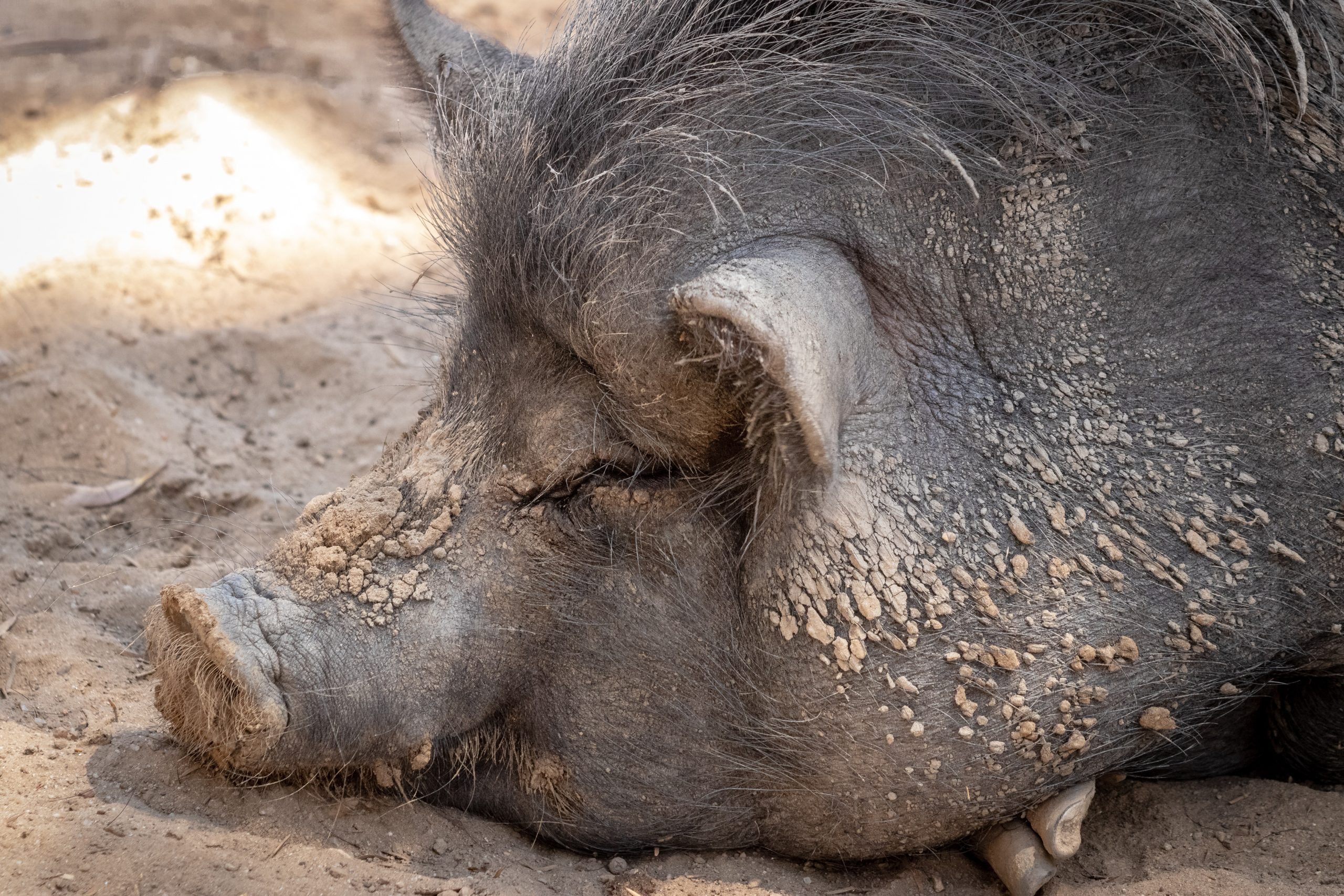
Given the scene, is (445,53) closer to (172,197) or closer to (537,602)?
(537,602)

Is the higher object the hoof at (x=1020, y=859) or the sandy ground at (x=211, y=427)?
the hoof at (x=1020, y=859)

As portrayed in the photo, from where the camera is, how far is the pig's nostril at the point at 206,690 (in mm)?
1976

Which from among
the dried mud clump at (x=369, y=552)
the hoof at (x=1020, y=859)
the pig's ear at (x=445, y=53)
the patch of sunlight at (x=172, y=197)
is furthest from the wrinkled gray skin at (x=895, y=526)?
the patch of sunlight at (x=172, y=197)

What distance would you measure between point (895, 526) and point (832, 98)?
69 centimetres

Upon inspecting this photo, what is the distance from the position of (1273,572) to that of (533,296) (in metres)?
1.25

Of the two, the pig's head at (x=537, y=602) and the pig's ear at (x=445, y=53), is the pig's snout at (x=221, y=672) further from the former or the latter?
the pig's ear at (x=445, y=53)

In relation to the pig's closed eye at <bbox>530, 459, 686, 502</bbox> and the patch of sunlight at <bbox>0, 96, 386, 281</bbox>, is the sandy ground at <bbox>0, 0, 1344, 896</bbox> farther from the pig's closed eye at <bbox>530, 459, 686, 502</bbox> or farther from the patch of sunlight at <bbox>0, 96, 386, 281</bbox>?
the pig's closed eye at <bbox>530, 459, 686, 502</bbox>

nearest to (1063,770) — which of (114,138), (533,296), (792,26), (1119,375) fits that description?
(1119,375)

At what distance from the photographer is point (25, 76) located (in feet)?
18.5

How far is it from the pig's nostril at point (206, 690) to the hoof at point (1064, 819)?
125cm

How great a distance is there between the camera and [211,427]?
392 cm

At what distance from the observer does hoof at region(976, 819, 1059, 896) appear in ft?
6.86

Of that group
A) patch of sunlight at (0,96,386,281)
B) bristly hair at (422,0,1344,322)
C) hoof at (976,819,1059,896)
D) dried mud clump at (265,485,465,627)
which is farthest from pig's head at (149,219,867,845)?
patch of sunlight at (0,96,386,281)

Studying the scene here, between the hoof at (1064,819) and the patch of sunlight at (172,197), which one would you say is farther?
the patch of sunlight at (172,197)
